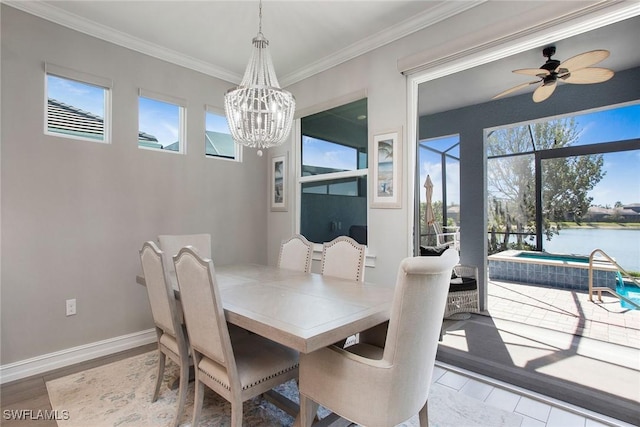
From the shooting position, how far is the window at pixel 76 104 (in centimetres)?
258

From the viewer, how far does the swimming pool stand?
9.83 ft

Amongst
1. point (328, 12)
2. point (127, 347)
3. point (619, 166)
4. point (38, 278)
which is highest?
point (328, 12)

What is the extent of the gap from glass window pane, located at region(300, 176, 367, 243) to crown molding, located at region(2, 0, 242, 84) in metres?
1.72

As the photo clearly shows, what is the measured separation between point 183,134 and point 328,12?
1961 mm

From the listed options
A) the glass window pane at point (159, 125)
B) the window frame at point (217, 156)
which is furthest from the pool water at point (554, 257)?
the glass window pane at point (159, 125)

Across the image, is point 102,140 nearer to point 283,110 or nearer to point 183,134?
point 183,134

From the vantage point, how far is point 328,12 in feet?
8.34

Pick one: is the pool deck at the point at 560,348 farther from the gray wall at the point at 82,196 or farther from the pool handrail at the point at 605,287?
the gray wall at the point at 82,196

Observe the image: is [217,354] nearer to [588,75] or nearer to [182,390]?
[182,390]

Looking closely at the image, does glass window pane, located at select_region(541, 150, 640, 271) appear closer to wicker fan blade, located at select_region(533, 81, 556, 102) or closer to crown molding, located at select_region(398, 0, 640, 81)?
wicker fan blade, located at select_region(533, 81, 556, 102)

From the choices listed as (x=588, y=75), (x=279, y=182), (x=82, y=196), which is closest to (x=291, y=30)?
(x=279, y=182)

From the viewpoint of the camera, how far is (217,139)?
12.2 feet

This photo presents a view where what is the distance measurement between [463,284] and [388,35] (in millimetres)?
2731

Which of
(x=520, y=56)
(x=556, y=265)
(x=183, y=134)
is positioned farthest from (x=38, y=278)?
(x=556, y=265)
